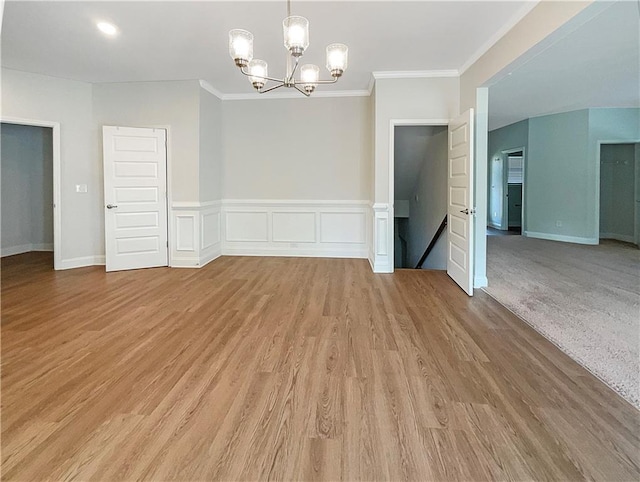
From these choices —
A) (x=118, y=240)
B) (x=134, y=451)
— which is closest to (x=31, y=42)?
(x=118, y=240)

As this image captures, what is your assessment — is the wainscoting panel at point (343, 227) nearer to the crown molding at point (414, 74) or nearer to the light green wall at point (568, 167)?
the crown molding at point (414, 74)

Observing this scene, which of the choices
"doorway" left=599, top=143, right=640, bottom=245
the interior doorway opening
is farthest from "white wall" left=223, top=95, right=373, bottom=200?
"doorway" left=599, top=143, right=640, bottom=245

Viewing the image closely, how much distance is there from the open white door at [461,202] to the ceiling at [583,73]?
0.94 metres

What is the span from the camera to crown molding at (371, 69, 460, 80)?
492 centimetres

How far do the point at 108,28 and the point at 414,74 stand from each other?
Result: 12.0ft

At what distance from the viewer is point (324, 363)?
2.54 meters

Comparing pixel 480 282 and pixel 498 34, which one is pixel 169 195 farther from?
pixel 498 34

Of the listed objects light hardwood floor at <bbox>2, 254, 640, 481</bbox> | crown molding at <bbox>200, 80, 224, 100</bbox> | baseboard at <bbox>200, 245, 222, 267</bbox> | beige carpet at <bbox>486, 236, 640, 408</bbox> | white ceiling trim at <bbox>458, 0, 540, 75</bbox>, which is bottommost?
light hardwood floor at <bbox>2, 254, 640, 481</bbox>

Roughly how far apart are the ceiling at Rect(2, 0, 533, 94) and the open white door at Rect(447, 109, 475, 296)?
90cm

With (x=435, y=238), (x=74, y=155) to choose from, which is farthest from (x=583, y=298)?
(x=74, y=155)

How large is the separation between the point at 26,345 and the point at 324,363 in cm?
230

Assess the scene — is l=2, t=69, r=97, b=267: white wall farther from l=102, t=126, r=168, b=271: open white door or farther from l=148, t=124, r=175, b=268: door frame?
l=148, t=124, r=175, b=268: door frame

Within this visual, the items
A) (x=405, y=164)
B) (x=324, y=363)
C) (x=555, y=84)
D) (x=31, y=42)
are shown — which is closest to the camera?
(x=324, y=363)

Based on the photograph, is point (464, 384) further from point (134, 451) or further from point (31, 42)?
point (31, 42)
